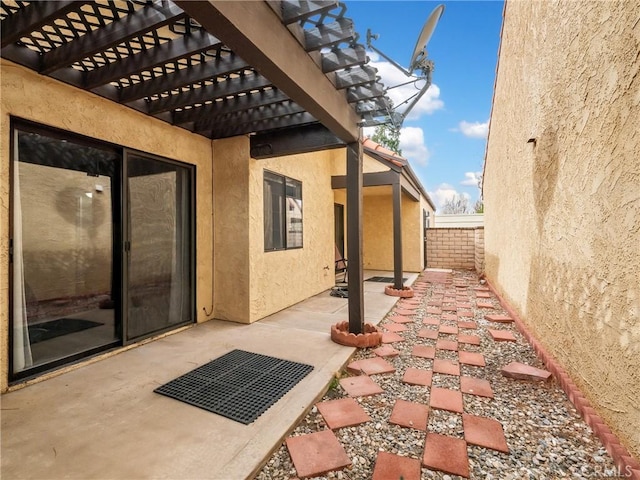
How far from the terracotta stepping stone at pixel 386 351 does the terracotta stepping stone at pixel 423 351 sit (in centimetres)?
19

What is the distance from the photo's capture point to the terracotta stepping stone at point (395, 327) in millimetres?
3872

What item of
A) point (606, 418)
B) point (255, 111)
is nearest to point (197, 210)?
point (255, 111)

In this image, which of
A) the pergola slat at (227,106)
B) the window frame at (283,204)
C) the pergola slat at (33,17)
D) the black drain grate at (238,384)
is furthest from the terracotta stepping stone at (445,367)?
the pergola slat at (33,17)

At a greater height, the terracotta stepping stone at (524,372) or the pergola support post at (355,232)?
the pergola support post at (355,232)

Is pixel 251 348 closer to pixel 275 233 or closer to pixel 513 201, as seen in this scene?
pixel 275 233

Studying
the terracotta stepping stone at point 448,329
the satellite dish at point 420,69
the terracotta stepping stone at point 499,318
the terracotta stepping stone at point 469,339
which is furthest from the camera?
the terracotta stepping stone at point 499,318

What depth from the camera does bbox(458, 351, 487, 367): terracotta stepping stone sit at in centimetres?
288

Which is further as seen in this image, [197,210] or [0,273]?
[197,210]

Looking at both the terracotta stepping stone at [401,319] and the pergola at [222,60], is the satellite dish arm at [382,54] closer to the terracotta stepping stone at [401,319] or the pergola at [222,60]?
the pergola at [222,60]

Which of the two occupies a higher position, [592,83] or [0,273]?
[592,83]

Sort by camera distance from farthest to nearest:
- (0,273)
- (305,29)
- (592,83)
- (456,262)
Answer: (456,262) < (0,273) < (305,29) < (592,83)

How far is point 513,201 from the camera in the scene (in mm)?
4516

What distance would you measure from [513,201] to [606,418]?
3.42m

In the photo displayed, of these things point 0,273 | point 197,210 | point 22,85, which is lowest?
point 0,273
